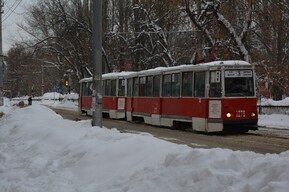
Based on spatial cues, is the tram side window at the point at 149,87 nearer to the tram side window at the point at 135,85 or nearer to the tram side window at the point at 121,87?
the tram side window at the point at 135,85

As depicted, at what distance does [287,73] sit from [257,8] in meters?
5.43

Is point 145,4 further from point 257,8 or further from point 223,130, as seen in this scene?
point 223,130

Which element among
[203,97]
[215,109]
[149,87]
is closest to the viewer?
[215,109]

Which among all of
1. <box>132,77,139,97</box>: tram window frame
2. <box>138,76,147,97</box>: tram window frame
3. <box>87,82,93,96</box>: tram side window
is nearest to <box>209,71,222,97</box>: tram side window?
<box>138,76,147,97</box>: tram window frame

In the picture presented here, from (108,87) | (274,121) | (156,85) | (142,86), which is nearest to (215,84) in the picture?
(156,85)

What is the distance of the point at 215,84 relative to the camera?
18484 millimetres

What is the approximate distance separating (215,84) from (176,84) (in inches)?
128

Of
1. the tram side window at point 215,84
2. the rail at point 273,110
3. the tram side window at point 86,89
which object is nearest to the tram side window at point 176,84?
the tram side window at point 215,84

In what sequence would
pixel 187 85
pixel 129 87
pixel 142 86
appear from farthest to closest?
pixel 129 87 → pixel 142 86 → pixel 187 85

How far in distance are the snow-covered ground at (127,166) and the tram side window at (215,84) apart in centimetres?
661

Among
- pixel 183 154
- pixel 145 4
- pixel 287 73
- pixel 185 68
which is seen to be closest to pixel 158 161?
pixel 183 154

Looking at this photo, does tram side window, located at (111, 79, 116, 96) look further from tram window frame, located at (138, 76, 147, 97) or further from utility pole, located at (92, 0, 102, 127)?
utility pole, located at (92, 0, 102, 127)

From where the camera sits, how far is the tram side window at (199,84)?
19.0 metres

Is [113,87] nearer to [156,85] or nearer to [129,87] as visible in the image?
[129,87]
